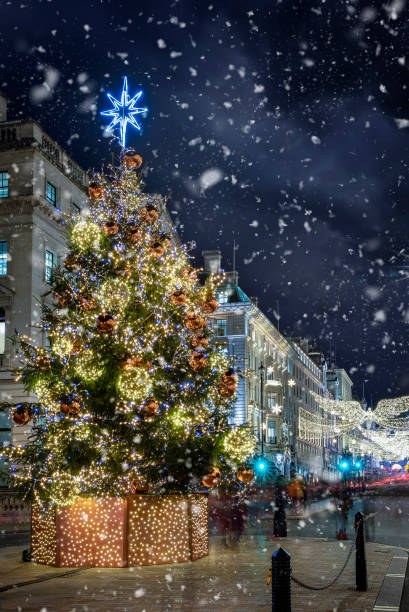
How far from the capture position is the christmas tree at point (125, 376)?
14.0 m

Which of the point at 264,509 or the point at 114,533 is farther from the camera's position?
the point at 264,509

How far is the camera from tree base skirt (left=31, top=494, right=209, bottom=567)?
45.4 ft

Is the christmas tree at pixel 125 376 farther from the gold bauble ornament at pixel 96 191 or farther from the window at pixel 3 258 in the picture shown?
the window at pixel 3 258

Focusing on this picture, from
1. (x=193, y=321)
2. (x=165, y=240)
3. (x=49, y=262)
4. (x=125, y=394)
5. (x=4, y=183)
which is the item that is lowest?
(x=125, y=394)

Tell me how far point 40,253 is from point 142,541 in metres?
→ 22.0

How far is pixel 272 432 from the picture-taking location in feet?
209

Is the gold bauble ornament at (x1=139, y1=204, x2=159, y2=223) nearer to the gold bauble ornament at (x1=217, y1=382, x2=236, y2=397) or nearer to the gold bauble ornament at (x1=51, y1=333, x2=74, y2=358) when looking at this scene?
the gold bauble ornament at (x1=51, y1=333, x2=74, y2=358)

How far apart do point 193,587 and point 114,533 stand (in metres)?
3.10

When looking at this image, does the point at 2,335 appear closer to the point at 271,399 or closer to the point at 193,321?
the point at 193,321

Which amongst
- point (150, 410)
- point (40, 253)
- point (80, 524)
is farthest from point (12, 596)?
point (40, 253)

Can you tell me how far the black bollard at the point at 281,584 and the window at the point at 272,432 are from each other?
56725mm

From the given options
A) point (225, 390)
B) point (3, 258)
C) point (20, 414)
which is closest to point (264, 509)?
point (3, 258)

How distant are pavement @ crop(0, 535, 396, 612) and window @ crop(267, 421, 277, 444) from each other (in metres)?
47.0

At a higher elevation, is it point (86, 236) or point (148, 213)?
point (148, 213)
